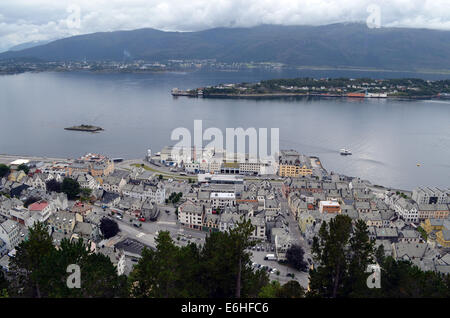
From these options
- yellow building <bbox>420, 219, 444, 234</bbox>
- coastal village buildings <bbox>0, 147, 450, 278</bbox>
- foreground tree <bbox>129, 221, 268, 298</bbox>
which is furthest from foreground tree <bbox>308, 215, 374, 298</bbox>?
yellow building <bbox>420, 219, 444, 234</bbox>

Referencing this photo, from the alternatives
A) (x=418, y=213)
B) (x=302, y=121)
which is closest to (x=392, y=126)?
(x=302, y=121)

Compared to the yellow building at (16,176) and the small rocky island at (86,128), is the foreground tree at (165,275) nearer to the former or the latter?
the yellow building at (16,176)

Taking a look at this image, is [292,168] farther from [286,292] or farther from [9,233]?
[286,292]

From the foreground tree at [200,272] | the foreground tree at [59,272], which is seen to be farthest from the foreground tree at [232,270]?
the foreground tree at [59,272]

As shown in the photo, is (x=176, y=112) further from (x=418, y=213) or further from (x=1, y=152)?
(x=418, y=213)

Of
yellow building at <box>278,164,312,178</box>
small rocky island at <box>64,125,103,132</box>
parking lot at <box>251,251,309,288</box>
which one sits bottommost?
parking lot at <box>251,251,309,288</box>

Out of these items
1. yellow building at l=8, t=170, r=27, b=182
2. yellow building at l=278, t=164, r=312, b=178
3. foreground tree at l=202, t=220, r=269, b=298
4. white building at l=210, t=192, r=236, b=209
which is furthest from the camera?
yellow building at l=278, t=164, r=312, b=178

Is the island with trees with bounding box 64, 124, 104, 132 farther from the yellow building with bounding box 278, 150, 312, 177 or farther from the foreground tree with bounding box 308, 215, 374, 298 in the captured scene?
the foreground tree with bounding box 308, 215, 374, 298

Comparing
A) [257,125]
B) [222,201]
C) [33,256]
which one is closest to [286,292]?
[33,256]
